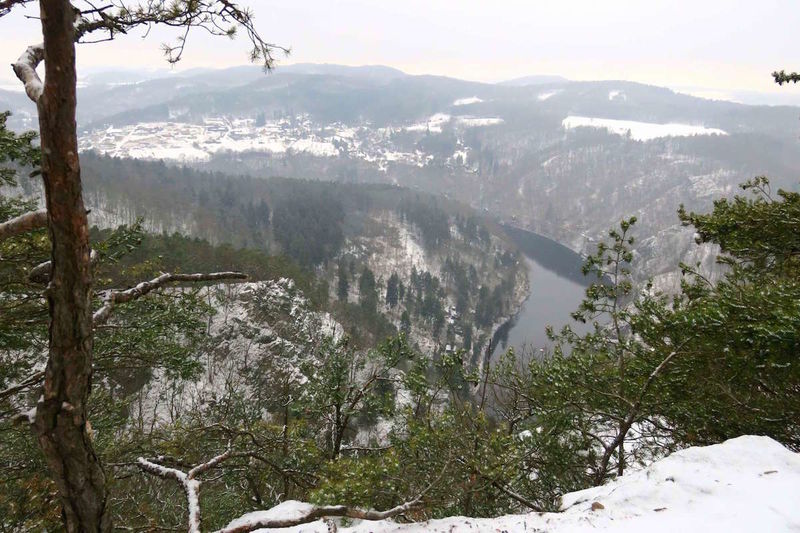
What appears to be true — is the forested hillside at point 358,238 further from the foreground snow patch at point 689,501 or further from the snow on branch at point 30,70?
the snow on branch at point 30,70

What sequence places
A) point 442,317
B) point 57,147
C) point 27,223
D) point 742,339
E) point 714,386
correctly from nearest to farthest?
point 57,147, point 27,223, point 742,339, point 714,386, point 442,317

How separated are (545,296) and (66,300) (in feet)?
321

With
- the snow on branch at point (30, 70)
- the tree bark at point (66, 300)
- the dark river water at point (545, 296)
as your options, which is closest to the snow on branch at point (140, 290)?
the tree bark at point (66, 300)

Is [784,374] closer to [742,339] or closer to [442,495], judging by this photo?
[742,339]

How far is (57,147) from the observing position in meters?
2.26

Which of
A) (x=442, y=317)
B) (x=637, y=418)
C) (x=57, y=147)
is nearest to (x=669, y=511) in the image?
(x=637, y=418)

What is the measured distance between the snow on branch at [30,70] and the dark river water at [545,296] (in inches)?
2236

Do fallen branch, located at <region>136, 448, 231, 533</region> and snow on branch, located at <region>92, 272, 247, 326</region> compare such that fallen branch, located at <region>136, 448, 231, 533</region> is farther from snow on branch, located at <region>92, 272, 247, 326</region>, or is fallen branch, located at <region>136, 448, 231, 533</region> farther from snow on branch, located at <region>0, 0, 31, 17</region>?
snow on branch, located at <region>0, 0, 31, 17</region>

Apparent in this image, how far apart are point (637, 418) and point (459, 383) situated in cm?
302

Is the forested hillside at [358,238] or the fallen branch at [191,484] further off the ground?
the fallen branch at [191,484]

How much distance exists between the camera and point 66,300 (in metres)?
2.47

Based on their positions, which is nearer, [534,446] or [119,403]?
[534,446]

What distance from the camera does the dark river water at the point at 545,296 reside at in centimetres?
7510

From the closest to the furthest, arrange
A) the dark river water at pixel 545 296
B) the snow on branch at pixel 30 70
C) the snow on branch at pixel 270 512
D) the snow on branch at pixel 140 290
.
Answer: the snow on branch at pixel 30 70, the snow on branch at pixel 140 290, the snow on branch at pixel 270 512, the dark river water at pixel 545 296
